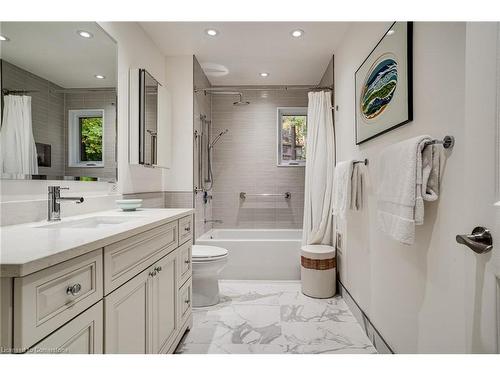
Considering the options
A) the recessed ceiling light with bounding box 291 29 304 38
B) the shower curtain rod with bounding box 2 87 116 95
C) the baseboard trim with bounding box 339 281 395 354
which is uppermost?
the recessed ceiling light with bounding box 291 29 304 38

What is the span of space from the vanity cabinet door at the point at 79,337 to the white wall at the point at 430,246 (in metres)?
1.06

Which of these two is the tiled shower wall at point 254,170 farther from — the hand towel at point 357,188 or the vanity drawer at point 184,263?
the vanity drawer at point 184,263

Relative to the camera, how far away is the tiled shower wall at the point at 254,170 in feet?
13.0

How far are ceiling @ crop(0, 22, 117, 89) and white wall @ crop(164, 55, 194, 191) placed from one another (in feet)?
3.28

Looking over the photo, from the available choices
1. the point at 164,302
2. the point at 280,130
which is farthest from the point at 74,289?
the point at 280,130

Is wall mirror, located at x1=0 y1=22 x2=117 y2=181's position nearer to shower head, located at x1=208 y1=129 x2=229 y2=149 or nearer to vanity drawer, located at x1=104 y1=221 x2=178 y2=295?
vanity drawer, located at x1=104 y1=221 x2=178 y2=295

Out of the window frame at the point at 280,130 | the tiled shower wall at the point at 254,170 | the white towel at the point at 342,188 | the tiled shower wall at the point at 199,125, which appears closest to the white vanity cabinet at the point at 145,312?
the white towel at the point at 342,188

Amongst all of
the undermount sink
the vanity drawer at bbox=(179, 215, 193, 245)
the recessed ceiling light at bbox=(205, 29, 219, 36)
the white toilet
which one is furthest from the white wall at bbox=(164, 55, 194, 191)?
the undermount sink

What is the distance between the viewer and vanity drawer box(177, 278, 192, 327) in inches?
66.6

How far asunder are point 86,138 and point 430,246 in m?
1.92

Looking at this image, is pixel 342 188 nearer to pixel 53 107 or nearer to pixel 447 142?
pixel 447 142

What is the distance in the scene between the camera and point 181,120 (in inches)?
116
